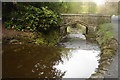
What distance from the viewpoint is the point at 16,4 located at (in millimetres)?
13234

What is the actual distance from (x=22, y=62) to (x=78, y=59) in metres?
3.84

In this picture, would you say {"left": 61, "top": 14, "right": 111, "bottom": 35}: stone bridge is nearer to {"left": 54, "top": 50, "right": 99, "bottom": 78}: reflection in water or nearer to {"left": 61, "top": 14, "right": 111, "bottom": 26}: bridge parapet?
{"left": 61, "top": 14, "right": 111, "bottom": 26}: bridge parapet

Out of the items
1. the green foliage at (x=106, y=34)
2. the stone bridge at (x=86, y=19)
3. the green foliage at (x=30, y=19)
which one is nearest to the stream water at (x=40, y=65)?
the green foliage at (x=30, y=19)

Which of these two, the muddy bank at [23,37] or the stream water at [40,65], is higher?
the muddy bank at [23,37]

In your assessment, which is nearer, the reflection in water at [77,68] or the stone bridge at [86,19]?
the reflection in water at [77,68]

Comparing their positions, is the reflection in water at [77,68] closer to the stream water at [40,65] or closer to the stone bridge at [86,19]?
the stream water at [40,65]

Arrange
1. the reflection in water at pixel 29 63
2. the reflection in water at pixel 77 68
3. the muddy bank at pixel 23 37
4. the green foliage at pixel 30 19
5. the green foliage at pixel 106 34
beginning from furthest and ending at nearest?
1. the green foliage at pixel 30 19
2. the green foliage at pixel 106 34
3. the muddy bank at pixel 23 37
4. the reflection in water at pixel 77 68
5. the reflection in water at pixel 29 63

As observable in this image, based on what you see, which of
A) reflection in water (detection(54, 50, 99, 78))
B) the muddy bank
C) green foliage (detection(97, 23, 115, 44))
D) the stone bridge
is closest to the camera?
reflection in water (detection(54, 50, 99, 78))

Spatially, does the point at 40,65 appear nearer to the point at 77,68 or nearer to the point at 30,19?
the point at 77,68

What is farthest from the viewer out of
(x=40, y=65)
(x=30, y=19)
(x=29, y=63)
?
(x=30, y=19)

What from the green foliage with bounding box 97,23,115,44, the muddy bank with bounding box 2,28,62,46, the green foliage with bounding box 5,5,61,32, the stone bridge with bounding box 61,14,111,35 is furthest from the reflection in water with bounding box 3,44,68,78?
the stone bridge with bounding box 61,14,111,35

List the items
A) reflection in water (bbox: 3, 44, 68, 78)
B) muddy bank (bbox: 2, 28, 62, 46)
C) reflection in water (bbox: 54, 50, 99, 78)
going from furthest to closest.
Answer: muddy bank (bbox: 2, 28, 62, 46) < reflection in water (bbox: 54, 50, 99, 78) < reflection in water (bbox: 3, 44, 68, 78)

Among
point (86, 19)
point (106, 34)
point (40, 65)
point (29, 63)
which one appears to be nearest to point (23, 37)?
point (29, 63)

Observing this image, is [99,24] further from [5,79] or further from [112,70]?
[5,79]
